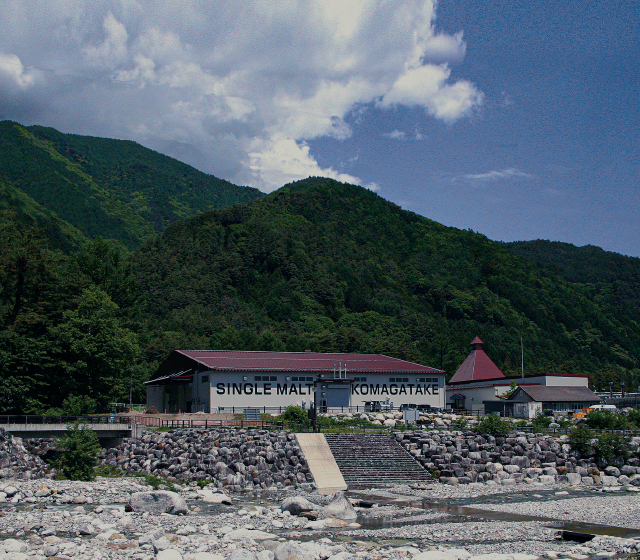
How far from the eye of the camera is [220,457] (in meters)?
35.0

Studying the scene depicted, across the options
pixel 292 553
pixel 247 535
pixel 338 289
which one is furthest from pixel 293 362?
pixel 338 289

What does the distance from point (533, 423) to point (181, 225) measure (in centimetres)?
12066

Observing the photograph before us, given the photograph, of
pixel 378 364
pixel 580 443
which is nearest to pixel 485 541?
pixel 580 443

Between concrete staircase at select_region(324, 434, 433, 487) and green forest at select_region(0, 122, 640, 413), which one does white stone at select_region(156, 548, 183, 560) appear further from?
green forest at select_region(0, 122, 640, 413)

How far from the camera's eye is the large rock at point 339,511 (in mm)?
24578

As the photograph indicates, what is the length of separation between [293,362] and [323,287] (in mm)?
82408

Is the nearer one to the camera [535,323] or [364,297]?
[364,297]

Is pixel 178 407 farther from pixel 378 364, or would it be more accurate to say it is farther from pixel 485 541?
pixel 485 541

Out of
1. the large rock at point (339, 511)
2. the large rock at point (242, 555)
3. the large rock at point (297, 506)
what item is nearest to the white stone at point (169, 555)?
the large rock at point (242, 555)

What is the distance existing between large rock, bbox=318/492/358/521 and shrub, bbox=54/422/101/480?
14.2 meters

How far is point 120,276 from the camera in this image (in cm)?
7100

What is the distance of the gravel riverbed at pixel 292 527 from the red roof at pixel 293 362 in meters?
20.0

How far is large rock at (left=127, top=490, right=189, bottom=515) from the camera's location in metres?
25.2

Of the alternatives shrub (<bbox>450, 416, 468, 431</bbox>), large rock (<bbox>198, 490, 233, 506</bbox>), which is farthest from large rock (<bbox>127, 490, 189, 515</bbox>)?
shrub (<bbox>450, 416, 468, 431</bbox>)
